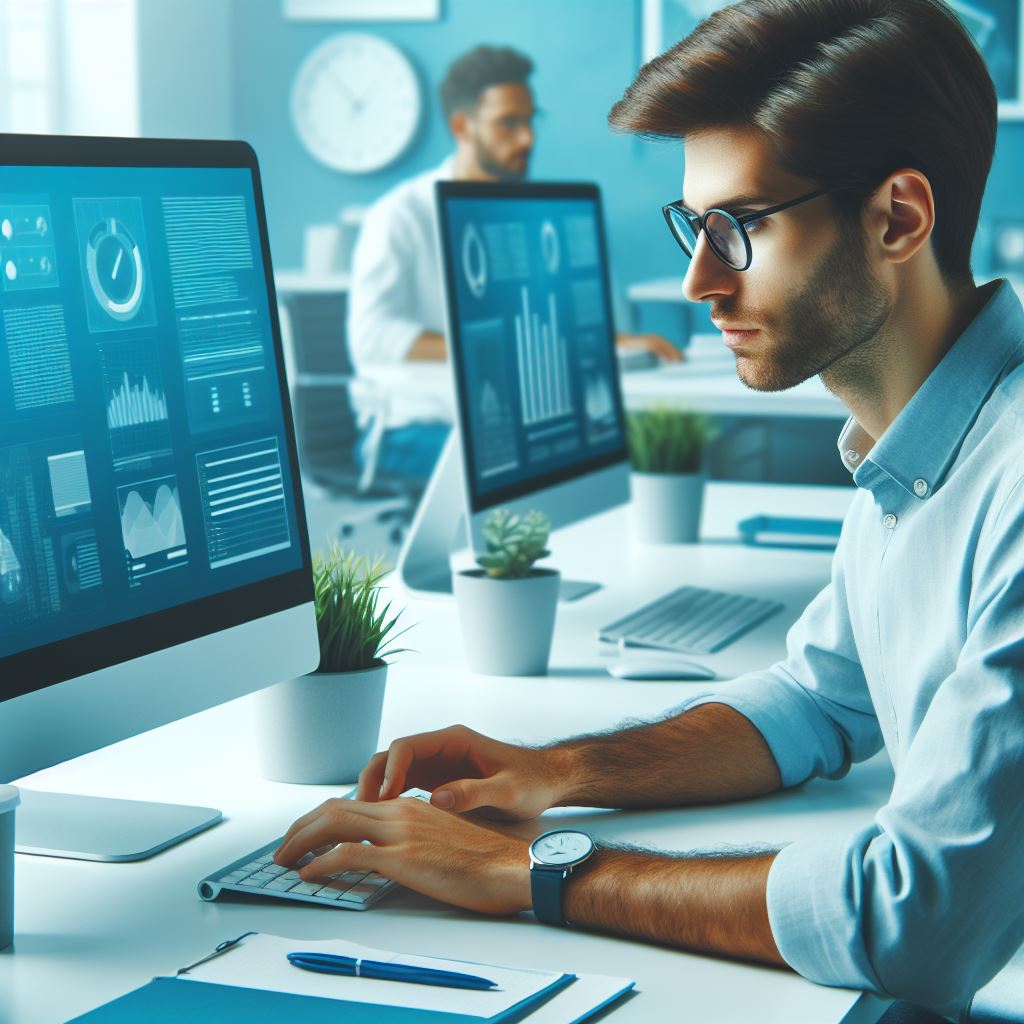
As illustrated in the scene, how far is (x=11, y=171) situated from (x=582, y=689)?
84 centimetres

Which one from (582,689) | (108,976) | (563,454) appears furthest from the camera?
(563,454)

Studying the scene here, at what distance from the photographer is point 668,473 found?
2.40 metres

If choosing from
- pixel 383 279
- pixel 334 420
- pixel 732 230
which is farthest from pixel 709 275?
pixel 334 420

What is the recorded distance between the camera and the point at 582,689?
5.27ft

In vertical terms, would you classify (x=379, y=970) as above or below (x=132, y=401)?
below

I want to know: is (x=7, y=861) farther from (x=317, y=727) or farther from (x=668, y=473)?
(x=668, y=473)

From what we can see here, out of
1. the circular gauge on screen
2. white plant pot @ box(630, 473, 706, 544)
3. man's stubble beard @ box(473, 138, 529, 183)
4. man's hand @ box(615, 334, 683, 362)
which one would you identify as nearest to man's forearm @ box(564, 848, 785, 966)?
the circular gauge on screen

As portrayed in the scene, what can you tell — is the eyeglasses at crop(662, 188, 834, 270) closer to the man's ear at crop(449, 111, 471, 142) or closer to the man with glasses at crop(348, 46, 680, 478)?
the man with glasses at crop(348, 46, 680, 478)

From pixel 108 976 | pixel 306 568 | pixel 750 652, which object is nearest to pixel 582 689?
pixel 750 652

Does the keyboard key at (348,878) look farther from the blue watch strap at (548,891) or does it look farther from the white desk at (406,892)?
the blue watch strap at (548,891)

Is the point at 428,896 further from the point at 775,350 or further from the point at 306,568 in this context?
the point at 775,350

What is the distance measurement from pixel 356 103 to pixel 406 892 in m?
5.37

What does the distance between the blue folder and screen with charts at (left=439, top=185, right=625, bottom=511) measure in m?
1.01

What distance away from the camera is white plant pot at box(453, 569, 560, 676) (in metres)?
1.65
